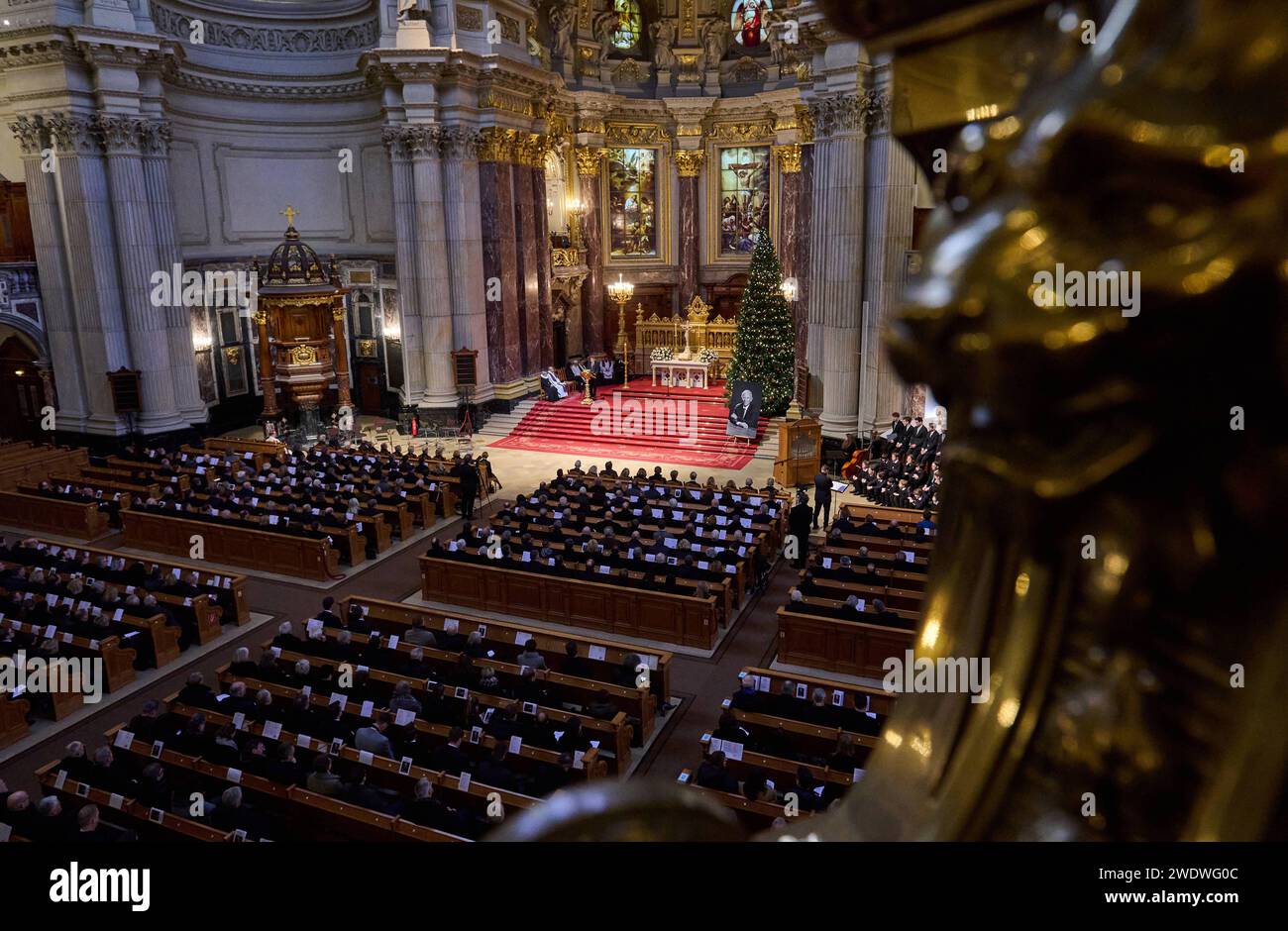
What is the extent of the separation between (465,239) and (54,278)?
35.7 ft

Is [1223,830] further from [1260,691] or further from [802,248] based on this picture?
[802,248]

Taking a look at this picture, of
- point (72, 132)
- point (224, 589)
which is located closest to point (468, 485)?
point (224, 589)

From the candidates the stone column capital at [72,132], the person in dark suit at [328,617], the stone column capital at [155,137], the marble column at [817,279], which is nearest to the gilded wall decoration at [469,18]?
the stone column capital at [155,137]

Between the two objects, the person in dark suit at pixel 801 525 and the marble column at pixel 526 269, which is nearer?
the person in dark suit at pixel 801 525

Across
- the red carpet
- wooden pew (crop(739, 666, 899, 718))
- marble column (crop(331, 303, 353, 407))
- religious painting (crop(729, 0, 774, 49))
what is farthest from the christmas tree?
wooden pew (crop(739, 666, 899, 718))

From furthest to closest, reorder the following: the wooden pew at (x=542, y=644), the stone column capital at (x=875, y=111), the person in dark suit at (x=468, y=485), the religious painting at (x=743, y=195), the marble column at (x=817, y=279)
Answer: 1. the religious painting at (x=743, y=195)
2. the marble column at (x=817, y=279)
3. the stone column capital at (x=875, y=111)
4. the person in dark suit at (x=468, y=485)
5. the wooden pew at (x=542, y=644)

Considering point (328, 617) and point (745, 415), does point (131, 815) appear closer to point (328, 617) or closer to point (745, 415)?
point (328, 617)

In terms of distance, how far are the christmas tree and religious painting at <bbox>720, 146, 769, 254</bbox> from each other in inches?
345

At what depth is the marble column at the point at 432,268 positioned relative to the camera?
85.0 ft

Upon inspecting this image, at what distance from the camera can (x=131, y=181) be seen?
2359cm

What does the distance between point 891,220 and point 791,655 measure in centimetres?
1233

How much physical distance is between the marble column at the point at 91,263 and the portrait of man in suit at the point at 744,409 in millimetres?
16453

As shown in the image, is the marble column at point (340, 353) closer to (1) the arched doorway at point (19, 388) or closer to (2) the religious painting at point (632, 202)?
(1) the arched doorway at point (19, 388)
